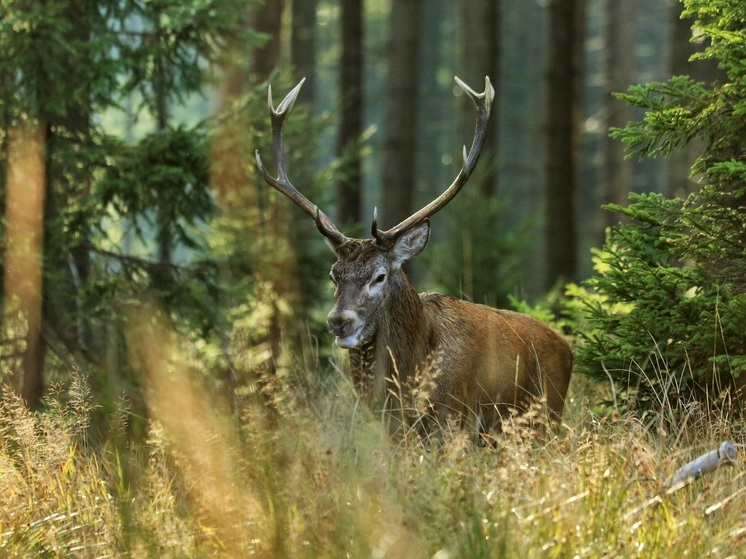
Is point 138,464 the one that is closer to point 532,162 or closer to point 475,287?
point 475,287

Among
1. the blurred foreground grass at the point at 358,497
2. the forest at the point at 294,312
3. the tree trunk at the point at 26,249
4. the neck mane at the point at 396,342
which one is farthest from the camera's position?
the tree trunk at the point at 26,249

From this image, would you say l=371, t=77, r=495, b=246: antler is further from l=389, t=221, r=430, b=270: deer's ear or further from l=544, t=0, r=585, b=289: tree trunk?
l=544, t=0, r=585, b=289: tree trunk

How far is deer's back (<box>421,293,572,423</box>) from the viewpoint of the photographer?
21.8 ft

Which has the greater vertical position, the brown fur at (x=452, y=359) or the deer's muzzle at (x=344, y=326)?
the deer's muzzle at (x=344, y=326)

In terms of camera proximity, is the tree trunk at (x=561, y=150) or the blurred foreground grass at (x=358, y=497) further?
the tree trunk at (x=561, y=150)

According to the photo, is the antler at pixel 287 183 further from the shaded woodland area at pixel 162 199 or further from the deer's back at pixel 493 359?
the shaded woodland area at pixel 162 199

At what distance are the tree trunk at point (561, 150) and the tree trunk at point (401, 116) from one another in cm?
232

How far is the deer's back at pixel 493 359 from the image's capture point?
6.66 m

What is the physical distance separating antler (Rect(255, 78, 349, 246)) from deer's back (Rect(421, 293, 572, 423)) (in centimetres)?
78

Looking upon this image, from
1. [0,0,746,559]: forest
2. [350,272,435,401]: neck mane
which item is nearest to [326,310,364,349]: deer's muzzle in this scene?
[350,272,435,401]: neck mane

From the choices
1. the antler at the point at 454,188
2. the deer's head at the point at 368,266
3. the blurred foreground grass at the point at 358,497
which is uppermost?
the antler at the point at 454,188

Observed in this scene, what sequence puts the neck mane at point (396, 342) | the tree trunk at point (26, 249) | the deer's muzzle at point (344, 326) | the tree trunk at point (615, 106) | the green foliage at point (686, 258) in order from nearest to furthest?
1. the green foliage at point (686, 258)
2. the deer's muzzle at point (344, 326)
3. the neck mane at point (396, 342)
4. the tree trunk at point (26, 249)
5. the tree trunk at point (615, 106)

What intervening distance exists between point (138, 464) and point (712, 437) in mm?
2903

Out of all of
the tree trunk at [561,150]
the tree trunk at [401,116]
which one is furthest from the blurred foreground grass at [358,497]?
the tree trunk at [401,116]
